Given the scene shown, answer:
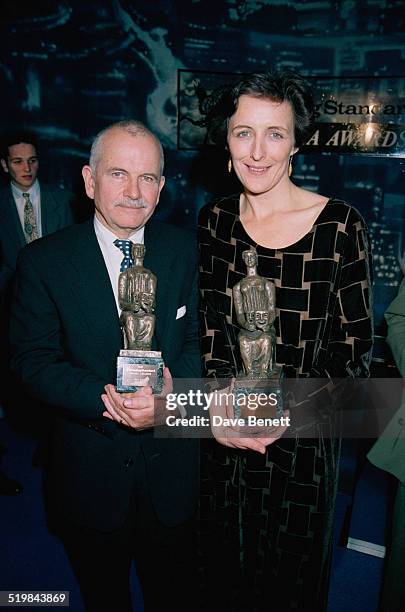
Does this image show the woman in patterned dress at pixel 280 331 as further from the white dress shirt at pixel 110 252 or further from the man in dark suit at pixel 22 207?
the man in dark suit at pixel 22 207

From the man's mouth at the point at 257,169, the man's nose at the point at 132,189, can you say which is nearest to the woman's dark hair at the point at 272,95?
the man's mouth at the point at 257,169

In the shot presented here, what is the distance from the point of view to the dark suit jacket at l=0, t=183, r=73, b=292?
4.25 metres

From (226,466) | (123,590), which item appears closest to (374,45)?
(226,466)

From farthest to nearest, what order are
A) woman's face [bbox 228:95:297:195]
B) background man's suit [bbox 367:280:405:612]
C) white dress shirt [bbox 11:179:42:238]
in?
white dress shirt [bbox 11:179:42:238]
background man's suit [bbox 367:280:405:612]
woman's face [bbox 228:95:297:195]

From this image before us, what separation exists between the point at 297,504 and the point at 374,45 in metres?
4.65

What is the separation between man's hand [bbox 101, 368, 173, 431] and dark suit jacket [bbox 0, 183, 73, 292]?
A: 287 cm

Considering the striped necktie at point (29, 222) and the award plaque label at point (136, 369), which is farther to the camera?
the striped necktie at point (29, 222)

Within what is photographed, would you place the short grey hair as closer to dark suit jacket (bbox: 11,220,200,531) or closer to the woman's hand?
dark suit jacket (bbox: 11,220,200,531)

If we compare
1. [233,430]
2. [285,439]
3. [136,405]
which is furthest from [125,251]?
[285,439]

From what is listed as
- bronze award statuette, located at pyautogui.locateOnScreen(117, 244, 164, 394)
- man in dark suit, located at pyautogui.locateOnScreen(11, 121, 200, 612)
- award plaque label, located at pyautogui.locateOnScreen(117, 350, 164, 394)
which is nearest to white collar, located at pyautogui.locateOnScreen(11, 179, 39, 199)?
man in dark suit, located at pyautogui.locateOnScreen(11, 121, 200, 612)

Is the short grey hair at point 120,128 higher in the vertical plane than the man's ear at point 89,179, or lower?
higher

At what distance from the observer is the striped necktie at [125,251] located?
5.59 ft

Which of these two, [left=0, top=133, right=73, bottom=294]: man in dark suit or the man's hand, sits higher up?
[left=0, top=133, right=73, bottom=294]: man in dark suit

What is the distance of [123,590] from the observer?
1.96 meters
